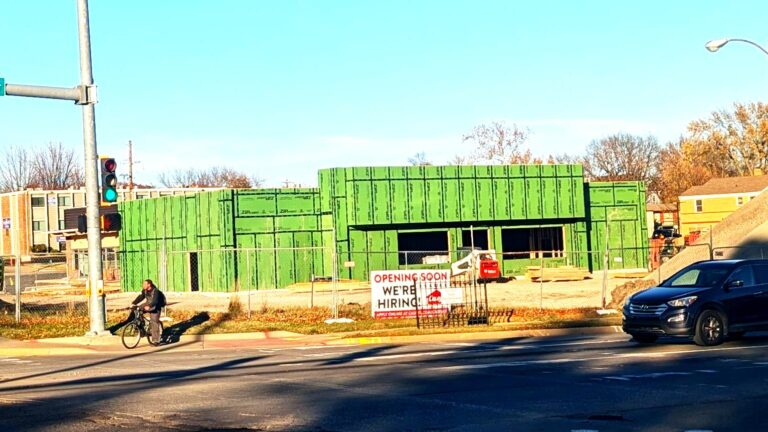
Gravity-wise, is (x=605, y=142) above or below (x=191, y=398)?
above

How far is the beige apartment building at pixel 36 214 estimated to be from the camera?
359 feet

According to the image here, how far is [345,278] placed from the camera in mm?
50750

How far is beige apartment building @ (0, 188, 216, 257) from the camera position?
109 metres

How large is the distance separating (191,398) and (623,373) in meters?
6.22

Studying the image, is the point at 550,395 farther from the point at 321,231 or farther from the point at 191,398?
the point at 321,231

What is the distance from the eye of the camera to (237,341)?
2484cm

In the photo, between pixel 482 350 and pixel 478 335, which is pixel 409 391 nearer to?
pixel 482 350

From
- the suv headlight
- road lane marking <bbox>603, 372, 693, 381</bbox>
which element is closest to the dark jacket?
the suv headlight

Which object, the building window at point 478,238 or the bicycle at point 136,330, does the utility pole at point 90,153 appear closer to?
the bicycle at point 136,330

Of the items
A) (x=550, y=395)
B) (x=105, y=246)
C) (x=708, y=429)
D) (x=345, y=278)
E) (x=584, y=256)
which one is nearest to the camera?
(x=708, y=429)

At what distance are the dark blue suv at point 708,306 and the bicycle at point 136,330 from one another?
422 inches

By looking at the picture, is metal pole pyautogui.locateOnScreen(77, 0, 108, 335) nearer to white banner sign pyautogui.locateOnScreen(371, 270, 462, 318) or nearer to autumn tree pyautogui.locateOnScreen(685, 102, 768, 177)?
white banner sign pyautogui.locateOnScreen(371, 270, 462, 318)

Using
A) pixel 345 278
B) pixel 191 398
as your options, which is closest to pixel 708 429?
pixel 191 398

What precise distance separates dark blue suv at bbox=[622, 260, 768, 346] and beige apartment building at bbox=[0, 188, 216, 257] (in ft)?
300
